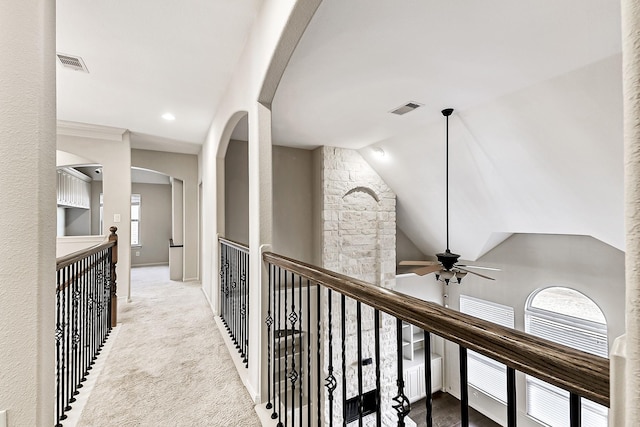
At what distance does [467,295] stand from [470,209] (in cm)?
245

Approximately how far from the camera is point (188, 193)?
19.1 feet

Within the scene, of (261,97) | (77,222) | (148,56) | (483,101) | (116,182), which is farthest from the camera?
(77,222)

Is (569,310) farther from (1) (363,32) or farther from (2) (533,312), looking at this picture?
(1) (363,32)

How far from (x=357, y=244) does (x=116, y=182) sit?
12.8ft

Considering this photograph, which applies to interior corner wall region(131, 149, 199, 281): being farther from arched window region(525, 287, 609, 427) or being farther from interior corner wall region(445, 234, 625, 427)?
arched window region(525, 287, 609, 427)

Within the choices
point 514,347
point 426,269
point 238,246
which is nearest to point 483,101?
point 426,269

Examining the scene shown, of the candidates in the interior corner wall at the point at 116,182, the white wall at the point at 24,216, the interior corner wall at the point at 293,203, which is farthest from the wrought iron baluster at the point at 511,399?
the interior corner wall at the point at 116,182

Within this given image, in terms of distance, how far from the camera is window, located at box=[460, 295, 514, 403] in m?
5.54

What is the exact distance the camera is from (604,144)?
9.05ft

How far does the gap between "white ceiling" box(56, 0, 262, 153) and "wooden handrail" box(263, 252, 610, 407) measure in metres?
2.15

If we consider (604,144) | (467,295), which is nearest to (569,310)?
(467,295)

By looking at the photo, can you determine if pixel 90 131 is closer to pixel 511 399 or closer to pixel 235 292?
pixel 235 292

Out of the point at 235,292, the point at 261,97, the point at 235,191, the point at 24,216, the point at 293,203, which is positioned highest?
the point at 261,97

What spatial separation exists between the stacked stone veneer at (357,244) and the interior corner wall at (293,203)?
1.33 feet
